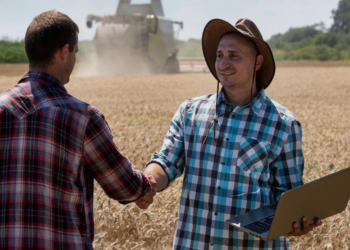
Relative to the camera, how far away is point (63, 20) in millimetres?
2350

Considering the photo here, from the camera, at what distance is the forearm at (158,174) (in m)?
2.98

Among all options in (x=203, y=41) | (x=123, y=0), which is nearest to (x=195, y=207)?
(x=203, y=41)

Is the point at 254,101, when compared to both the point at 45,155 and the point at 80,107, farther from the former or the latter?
the point at 45,155

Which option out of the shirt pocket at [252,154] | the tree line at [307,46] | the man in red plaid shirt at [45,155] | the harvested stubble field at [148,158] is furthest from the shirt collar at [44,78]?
Answer: the tree line at [307,46]

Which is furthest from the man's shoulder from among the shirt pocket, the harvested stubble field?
the harvested stubble field

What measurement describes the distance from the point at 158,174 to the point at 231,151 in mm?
399

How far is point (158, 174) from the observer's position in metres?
3.00

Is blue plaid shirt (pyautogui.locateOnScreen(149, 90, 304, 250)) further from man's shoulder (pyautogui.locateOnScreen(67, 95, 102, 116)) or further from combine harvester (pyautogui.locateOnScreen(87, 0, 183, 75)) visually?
combine harvester (pyautogui.locateOnScreen(87, 0, 183, 75))

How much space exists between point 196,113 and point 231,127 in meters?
0.23

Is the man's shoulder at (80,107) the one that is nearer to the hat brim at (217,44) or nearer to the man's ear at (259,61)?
the hat brim at (217,44)

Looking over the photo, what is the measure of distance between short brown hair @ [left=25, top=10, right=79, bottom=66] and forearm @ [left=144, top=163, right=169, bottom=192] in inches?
35.2

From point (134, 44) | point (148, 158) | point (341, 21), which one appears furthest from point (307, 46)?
point (148, 158)

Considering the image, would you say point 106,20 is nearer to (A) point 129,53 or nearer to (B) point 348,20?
(A) point 129,53

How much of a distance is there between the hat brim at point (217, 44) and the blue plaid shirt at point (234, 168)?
0.20 meters
